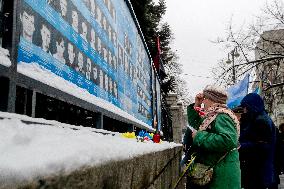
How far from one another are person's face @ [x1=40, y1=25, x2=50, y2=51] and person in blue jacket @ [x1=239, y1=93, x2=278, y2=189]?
8.40 ft

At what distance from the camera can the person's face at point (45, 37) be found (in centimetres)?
202

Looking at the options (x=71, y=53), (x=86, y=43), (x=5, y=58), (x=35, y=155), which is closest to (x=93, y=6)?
(x=86, y=43)

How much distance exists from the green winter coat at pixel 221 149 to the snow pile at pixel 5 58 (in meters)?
1.68

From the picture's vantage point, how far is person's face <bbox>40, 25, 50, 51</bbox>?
2.02 m

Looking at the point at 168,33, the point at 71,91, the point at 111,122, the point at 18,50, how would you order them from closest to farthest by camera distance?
the point at 18,50
the point at 71,91
the point at 111,122
the point at 168,33

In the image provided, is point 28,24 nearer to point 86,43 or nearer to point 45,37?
point 45,37

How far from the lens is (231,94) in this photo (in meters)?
8.48

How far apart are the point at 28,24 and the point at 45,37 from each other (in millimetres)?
217

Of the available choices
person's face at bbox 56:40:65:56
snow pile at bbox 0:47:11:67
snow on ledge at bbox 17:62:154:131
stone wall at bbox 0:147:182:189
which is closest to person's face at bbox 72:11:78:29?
person's face at bbox 56:40:65:56

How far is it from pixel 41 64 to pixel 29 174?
159 cm

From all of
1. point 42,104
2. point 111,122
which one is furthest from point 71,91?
point 111,122

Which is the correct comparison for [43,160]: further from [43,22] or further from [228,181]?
[228,181]

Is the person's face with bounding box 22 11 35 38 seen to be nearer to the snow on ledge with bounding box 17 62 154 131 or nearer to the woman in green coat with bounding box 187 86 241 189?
the snow on ledge with bounding box 17 62 154 131

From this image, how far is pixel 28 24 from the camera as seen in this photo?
184cm
